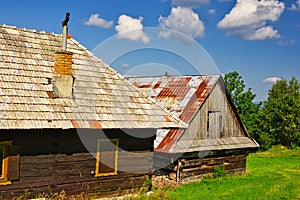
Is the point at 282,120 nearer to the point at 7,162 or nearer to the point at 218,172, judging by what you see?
the point at 218,172

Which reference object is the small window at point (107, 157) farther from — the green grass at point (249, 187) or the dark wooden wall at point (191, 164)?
the dark wooden wall at point (191, 164)

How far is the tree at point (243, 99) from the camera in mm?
33312

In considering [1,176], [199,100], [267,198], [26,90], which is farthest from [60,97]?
[199,100]

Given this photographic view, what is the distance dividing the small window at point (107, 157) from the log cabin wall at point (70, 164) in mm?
124

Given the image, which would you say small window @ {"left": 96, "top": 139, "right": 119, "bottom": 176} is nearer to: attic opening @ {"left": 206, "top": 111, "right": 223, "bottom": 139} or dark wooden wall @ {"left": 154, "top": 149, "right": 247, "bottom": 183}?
dark wooden wall @ {"left": 154, "top": 149, "right": 247, "bottom": 183}

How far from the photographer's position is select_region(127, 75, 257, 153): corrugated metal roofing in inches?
623

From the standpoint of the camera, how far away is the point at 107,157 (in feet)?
35.5

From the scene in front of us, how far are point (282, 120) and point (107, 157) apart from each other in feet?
89.1

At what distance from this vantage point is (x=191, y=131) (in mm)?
16375

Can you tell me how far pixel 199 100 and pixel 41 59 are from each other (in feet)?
26.7

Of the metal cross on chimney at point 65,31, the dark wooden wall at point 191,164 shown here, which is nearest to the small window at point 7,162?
the metal cross on chimney at point 65,31

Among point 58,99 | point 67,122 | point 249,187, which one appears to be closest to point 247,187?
point 249,187

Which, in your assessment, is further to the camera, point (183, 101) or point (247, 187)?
point (183, 101)

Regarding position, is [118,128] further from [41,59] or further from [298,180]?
[298,180]
